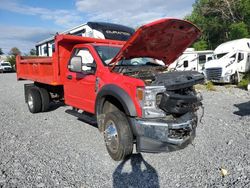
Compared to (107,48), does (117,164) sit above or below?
below

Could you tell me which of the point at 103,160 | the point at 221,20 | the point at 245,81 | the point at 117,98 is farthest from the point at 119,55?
the point at 221,20

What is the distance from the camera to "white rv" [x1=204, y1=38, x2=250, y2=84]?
53.5 ft

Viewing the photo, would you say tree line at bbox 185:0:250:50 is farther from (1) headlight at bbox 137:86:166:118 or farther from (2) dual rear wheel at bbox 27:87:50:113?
(1) headlight at bbox 137:86:166:118

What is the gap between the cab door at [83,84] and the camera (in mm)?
5277

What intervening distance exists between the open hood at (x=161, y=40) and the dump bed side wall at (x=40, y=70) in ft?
7.50

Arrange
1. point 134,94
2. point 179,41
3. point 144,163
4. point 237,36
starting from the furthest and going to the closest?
point 237,36 < point 179,41 < point 144,163 < point 134,94

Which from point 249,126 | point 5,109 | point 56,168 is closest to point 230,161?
point 249,126

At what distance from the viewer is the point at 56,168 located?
420 cm

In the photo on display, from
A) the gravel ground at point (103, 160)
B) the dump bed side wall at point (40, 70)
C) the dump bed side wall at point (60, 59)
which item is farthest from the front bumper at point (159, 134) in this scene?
the dump bed side wall at point (40, 70)

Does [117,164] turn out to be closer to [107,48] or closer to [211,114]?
[107,48]

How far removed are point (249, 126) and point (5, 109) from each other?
7598 mm

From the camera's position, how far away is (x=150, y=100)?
3.99 metres

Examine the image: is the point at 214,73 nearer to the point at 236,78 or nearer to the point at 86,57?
the point at 236,78

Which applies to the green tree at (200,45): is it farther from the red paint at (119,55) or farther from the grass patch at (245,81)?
the red paint at (119,55)
